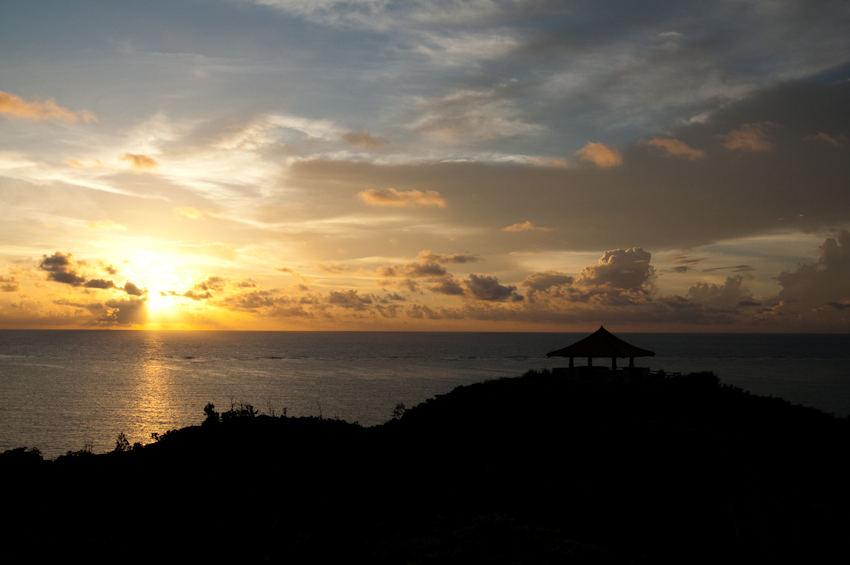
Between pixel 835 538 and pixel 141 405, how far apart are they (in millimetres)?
79129

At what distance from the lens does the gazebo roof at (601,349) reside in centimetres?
3472

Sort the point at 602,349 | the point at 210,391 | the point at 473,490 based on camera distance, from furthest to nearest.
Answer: the point at 210,391 < the point at 602,349 < the point at 473,490

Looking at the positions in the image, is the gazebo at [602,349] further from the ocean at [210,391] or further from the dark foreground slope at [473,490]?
the ocean at [210,391]

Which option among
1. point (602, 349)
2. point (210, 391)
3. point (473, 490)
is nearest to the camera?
point (473, 490)

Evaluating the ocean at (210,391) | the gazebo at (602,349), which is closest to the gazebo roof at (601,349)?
the gazebo at (602,349)

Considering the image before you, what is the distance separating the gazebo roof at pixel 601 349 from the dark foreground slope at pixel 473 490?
494cm

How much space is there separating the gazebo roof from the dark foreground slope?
4.94m

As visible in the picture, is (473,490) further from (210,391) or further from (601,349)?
(210,391)

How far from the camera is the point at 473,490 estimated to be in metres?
18.1

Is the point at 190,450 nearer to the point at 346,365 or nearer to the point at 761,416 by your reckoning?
the point at 761,416

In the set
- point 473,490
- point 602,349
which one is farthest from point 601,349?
point 473,490

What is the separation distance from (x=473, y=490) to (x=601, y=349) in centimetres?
1975

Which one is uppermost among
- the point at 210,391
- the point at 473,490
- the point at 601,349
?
the point at 601,349

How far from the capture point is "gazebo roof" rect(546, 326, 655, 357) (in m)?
34.7
